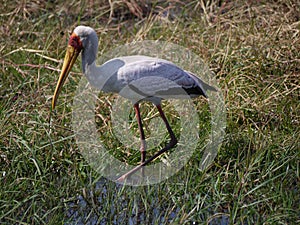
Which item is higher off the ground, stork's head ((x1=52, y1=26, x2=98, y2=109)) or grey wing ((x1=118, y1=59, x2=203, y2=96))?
stork's head ((x1=52, y1=26, x2=98, y2=109))

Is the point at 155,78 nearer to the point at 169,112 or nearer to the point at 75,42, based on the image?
the point at 75,42

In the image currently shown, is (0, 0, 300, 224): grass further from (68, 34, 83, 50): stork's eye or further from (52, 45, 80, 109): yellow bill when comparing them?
(68, 34, 83, 50): stork's eye

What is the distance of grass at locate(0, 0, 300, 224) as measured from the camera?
467 centimetres

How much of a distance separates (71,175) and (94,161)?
247 mm

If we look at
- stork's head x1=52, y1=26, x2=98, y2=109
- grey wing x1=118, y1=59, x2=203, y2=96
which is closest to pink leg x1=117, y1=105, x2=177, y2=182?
grey wing x1=118, y1=59, x2=203, y2=96

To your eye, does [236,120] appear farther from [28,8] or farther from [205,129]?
[28,8]

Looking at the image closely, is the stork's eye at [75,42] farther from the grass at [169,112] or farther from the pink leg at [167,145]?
the pink leg at [167,145]

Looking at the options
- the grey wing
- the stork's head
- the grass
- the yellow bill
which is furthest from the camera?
the yellow bill

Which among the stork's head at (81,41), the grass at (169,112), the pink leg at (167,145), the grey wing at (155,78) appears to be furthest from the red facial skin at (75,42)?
the pink leg at (167,145)

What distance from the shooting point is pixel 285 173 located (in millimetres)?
4844

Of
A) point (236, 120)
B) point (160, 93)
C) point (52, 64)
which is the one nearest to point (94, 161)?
point (160, 93)

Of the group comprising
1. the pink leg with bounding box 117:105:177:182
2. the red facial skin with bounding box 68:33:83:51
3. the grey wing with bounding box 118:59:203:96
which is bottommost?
the pink leg with bounding box 117:105:177:182

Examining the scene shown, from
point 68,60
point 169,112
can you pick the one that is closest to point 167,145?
point 169,112

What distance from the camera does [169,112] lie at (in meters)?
5.85
